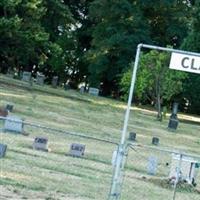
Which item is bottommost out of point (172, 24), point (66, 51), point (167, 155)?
point (167, 155)

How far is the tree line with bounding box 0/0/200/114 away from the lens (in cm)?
5341

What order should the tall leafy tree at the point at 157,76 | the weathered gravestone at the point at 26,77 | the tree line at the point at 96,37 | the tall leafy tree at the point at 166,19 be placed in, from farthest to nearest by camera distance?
1. the tall leafy tree at the point at 166,19
2. the weathered gravestone at the point at 26,77
3. the tree line at the point at 96,37
4. the tall leafy tree at the point at 157,76

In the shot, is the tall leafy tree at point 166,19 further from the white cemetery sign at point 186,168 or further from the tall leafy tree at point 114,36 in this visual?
the white cemetery sign at point 186,168

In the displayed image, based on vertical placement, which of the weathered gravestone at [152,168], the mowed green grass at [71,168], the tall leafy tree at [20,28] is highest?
the tall leafy tree at [20,28]

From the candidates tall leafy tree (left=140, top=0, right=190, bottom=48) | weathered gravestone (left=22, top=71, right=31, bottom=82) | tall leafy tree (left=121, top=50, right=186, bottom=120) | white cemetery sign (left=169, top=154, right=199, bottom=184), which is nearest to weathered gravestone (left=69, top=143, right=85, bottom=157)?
white cemetery sign (left=169, top=154, right=199, bottom=184)

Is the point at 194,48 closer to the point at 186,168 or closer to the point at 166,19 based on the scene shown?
the point at 166,19

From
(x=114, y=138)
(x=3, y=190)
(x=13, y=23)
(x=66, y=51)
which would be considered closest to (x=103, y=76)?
(x=66, y=51)

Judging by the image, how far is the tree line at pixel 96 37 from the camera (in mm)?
53406

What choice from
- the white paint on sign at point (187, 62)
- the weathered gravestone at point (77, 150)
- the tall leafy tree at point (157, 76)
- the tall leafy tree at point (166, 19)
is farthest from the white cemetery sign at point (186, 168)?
the tall leafy tree at point (166, 19)

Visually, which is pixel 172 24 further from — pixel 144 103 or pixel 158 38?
pixel 144 103

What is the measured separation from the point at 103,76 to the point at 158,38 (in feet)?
23.5

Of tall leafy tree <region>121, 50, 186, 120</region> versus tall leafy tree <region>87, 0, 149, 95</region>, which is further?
tall leafy tree <region>87, 0, 149, 95</region>

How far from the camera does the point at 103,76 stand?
71.8m

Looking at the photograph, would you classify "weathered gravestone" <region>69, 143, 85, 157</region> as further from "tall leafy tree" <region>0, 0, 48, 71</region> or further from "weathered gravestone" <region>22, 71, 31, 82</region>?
"weathered gravestone" <region>22, 71, 31, 82</region>
